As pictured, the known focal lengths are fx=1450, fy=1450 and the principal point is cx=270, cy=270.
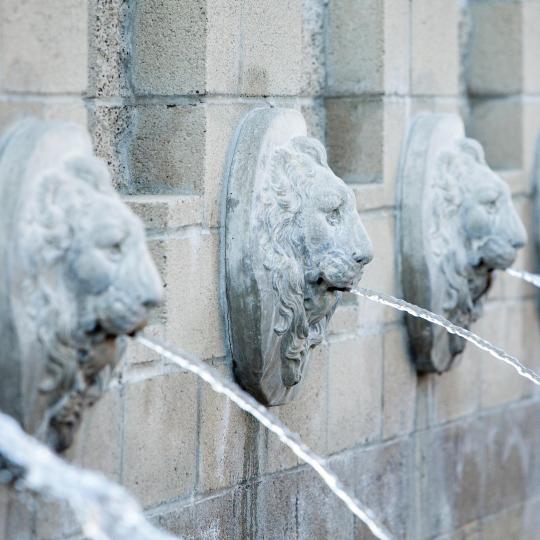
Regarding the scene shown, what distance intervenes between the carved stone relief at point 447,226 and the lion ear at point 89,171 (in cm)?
178

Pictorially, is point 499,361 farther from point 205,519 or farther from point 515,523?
point 205,519

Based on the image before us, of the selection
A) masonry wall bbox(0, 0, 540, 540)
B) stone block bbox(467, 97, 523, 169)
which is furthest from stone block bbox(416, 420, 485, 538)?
stone block bbox(467, 97, 523, 169)

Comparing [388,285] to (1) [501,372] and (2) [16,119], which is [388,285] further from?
(2) [16,119]

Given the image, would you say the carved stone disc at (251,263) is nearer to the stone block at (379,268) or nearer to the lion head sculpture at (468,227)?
the stone block at (379,268)

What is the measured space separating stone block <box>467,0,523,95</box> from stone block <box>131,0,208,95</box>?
2.15 m

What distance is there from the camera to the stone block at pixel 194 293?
3803 mm

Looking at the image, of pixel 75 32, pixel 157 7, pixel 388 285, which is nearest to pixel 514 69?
pixel 388 285

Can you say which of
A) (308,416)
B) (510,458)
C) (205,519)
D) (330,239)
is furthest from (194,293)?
(510,458)

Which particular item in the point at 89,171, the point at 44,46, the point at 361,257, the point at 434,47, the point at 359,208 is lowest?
the point at 361,257

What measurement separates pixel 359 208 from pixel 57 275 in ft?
5.62

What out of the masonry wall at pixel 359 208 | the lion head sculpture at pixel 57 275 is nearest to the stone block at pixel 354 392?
the masonry wall at pixel 359 208

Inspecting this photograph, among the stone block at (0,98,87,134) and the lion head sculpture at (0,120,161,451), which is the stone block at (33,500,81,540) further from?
the stone block at (0,98,87,134)

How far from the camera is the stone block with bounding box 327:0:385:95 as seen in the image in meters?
4.77

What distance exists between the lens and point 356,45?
15.8ft
